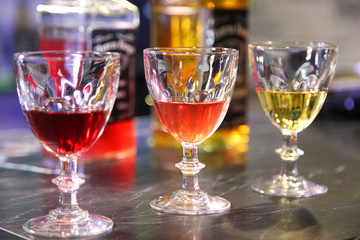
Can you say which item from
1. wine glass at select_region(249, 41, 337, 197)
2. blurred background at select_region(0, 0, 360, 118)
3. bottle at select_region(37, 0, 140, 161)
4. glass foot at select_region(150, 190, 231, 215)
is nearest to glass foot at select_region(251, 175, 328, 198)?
wine glass at select_region(249, 41, 337, 197)

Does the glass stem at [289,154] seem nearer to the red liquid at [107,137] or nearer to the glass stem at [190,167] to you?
the glass stem at [190,167]

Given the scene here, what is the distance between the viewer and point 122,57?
3.86 ft

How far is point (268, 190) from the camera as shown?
3.19 feet

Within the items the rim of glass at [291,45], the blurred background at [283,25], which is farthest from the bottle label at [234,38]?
the blurred background at [283,25]

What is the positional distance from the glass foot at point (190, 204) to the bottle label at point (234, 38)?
1.43ft

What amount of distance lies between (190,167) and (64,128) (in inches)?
7.6

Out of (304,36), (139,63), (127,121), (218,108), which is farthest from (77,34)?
(304,36)

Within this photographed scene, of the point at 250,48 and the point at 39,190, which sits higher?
the point at 250,48

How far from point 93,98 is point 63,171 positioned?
0.10 m

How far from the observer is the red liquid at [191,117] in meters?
0.85

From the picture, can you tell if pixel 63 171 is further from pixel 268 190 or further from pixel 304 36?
pixel 304 36

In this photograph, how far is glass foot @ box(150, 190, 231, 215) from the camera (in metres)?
0.84

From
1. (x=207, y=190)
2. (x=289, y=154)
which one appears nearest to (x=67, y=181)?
(x=207, y=190)

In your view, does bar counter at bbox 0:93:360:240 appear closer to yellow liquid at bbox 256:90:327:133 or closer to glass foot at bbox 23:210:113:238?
glass foot at bbox 23:210:113:238
